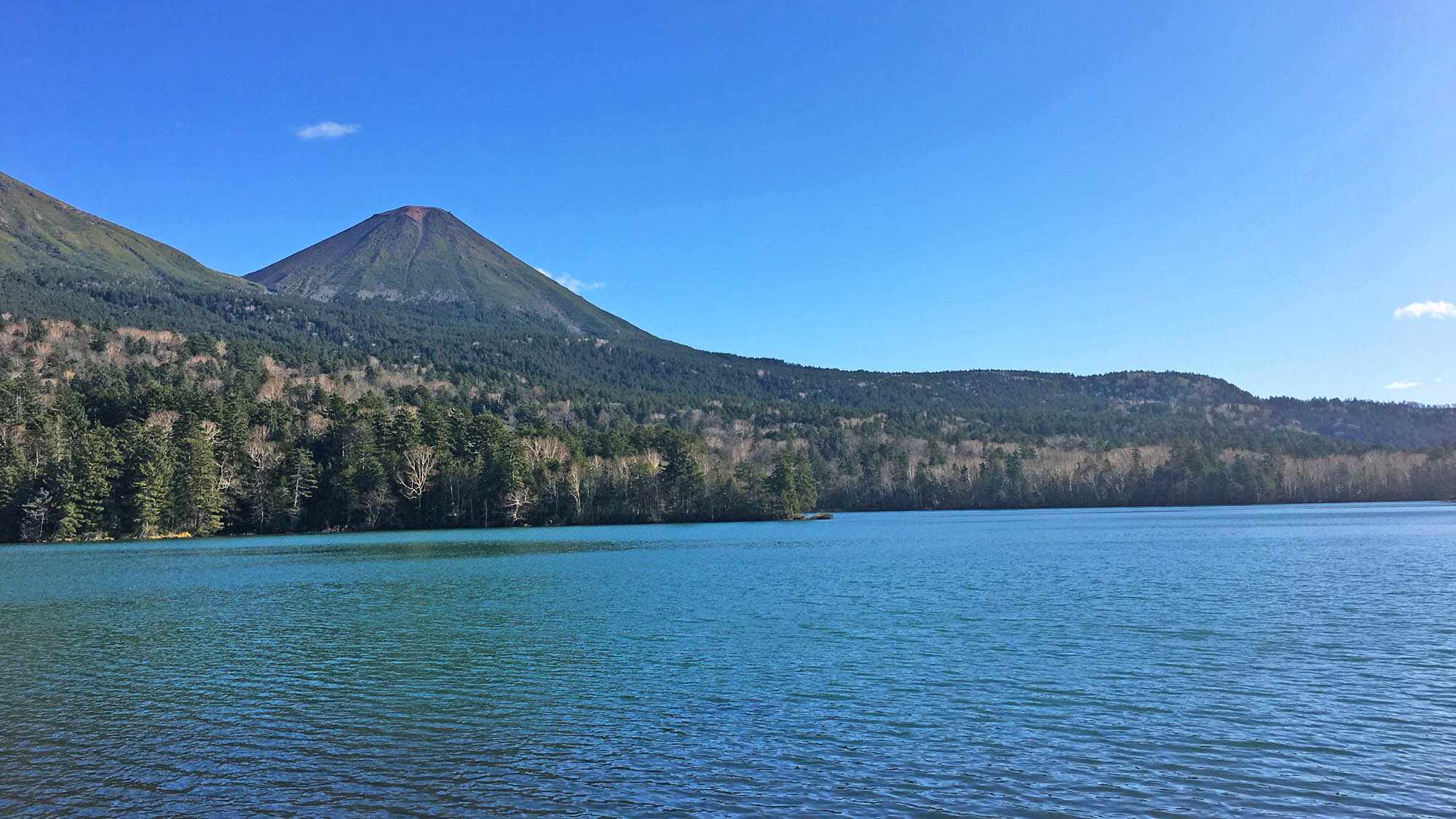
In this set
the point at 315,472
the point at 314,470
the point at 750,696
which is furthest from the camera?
the point at 315,472

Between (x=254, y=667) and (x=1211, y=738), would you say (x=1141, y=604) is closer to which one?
(x=1211, y=738)

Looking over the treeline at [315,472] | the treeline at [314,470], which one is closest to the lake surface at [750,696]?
the treeline at [315,472]

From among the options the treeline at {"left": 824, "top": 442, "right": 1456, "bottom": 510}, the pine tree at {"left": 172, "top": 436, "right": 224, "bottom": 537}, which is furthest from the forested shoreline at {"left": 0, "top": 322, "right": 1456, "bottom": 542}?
the treeline at {"left": 824, "top": 442, "right": 1456, "bottom": 510}

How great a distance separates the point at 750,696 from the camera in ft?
59.8

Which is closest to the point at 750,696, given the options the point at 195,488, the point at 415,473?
the point at 195,488

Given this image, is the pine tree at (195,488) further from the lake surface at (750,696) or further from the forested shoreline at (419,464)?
the lake surface at (750,696)

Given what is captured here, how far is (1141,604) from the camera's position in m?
29.3

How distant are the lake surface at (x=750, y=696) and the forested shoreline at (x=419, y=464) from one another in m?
52.4

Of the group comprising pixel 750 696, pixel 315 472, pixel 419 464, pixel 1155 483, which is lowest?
pixel 750 696

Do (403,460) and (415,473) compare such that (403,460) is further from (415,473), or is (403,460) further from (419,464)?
(415,473)

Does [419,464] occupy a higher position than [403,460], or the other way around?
[403,460]

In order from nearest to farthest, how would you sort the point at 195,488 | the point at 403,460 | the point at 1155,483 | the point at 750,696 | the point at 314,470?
the point at 750,696 < the point at 195,488 < the point at 314,470 < the point at 403,460 < the point at 1155,483

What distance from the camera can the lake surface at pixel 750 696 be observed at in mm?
12617

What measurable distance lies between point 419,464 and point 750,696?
9242cm
